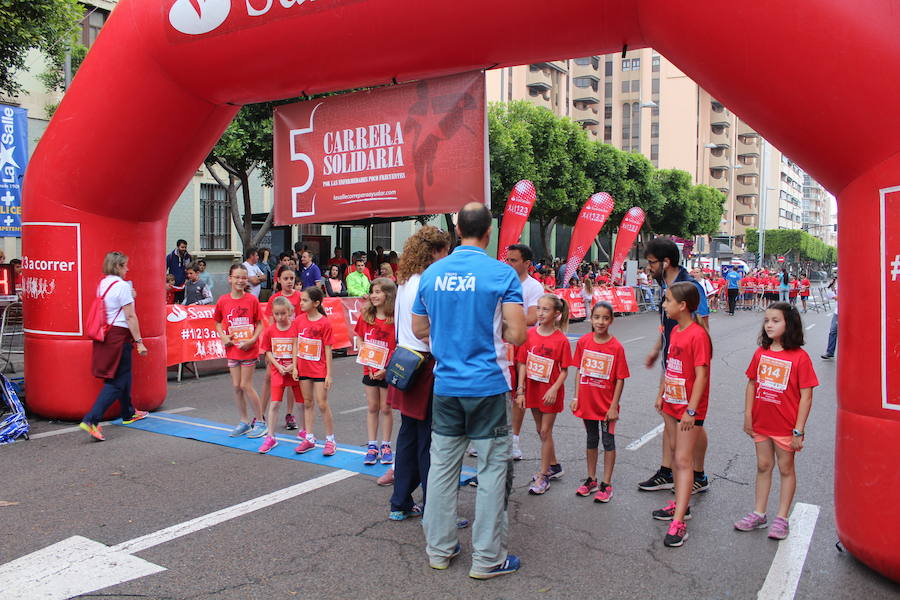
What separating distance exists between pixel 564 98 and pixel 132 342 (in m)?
53.2

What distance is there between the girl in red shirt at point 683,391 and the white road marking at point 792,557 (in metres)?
0.54

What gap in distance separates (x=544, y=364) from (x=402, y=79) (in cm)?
260

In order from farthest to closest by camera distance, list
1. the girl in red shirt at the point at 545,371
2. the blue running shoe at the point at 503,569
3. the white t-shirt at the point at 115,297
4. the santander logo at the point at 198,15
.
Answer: the white t-shirt at the point at 115,297 < the santander logo at the point at 198,15 < the girl in red shirt at the point at 545,371 < the blue running shoe at the point at 503,569

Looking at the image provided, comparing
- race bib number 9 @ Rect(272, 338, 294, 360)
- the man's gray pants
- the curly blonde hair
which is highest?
the curly blonde hair

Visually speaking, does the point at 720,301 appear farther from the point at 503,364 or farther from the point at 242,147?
the point at 503,364

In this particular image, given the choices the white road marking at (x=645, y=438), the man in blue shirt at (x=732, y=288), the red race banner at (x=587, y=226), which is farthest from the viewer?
the man in blue shirt at (x=732, y=288)

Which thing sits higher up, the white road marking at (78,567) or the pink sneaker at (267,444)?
the pink sneaker at (267,444)

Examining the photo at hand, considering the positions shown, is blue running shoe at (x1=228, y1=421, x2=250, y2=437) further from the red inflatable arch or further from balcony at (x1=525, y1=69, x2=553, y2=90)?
balcony at (x1=525, y1=69, x2=553, y2=90)

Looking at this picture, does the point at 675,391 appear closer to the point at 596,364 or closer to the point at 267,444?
the point at 596,364

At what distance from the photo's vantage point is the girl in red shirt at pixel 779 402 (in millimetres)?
4297

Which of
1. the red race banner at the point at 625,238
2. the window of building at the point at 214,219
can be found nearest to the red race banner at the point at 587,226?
the red race banner at the point at 625,238

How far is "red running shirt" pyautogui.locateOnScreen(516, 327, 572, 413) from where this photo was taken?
5285 mm

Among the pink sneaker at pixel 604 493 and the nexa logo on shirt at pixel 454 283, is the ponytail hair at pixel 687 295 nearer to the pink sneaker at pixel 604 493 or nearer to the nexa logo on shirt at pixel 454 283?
the pink sneaker at pixel 604 493

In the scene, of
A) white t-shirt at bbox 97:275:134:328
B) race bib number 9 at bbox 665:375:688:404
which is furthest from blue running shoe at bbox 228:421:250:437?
race bib number 9 at bbox 665:375:688:404
